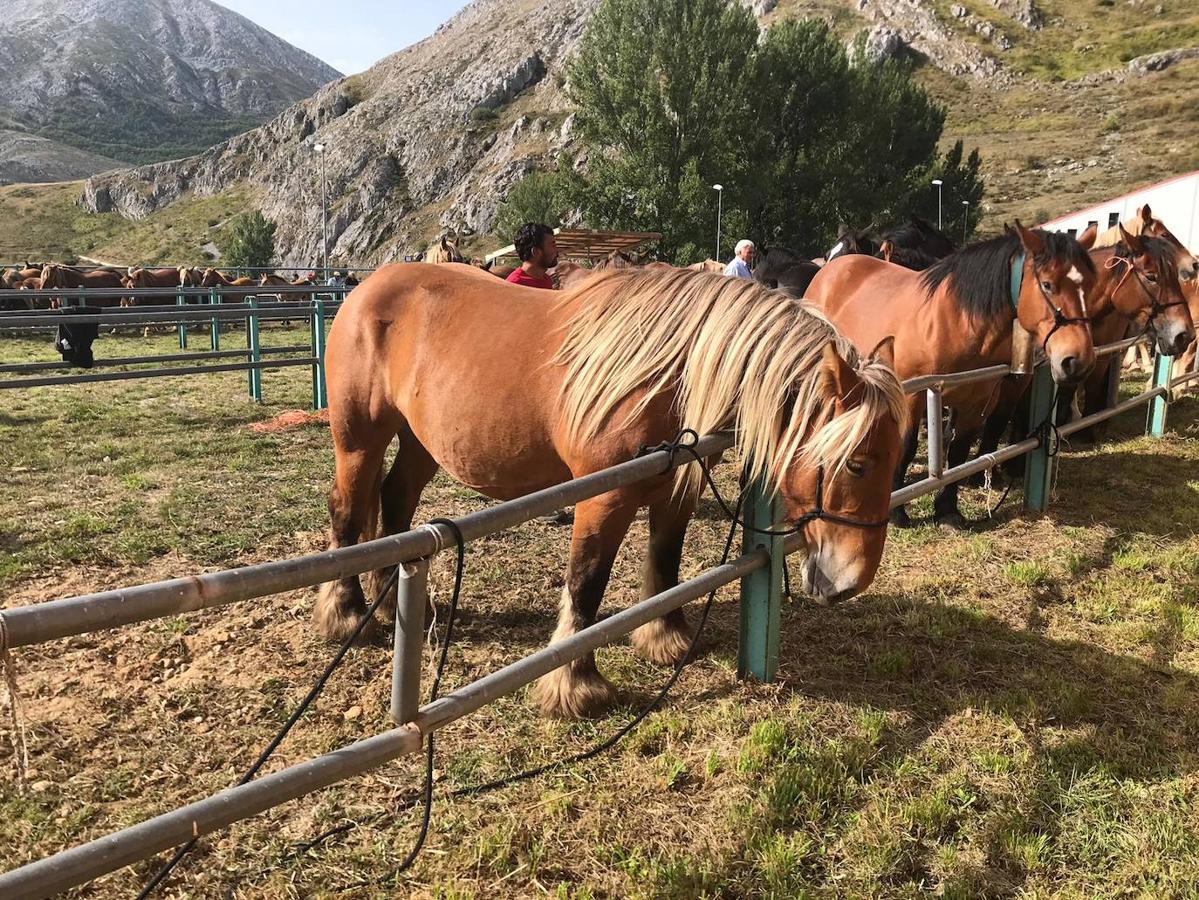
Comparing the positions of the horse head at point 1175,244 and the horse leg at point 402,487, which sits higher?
the horse head at point 1175,244

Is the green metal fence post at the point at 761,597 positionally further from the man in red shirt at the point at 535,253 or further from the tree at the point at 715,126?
the tree at the point at 715,126

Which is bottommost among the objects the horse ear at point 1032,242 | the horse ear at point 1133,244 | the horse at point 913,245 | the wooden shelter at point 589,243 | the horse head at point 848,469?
the horse head at point 848,469

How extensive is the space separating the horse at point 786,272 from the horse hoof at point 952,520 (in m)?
4.25

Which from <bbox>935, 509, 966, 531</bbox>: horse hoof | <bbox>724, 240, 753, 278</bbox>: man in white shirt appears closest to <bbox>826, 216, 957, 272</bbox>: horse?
<bbox>724, 240, 753, 278</bbox>: man in white shirt

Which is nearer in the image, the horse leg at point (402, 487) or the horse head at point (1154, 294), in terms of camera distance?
the horse leg at point (402, 487)

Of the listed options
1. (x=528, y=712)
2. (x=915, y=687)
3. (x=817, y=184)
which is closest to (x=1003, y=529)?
(x=915, y=687)

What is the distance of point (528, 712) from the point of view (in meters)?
3.03

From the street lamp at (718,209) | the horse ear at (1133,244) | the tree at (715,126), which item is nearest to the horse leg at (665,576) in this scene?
the horse ear at (1133,244)

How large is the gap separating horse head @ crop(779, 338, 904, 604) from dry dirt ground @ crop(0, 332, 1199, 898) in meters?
0.77

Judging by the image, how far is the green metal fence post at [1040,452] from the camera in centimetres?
522

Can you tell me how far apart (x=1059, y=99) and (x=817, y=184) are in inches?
2718

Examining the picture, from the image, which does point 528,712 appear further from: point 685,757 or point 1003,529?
point 1003,529

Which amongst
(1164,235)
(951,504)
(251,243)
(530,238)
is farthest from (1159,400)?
(251,243)

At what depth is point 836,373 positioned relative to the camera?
2.37 metres
